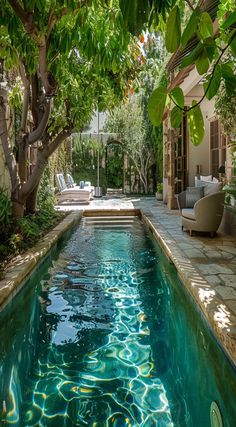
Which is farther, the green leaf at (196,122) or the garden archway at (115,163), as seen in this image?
the garden archway at (115,163)

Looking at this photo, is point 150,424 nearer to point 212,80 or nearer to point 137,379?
point 137,379

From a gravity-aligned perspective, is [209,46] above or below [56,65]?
below

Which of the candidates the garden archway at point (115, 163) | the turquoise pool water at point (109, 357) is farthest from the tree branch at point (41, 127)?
the garden archway at point (115, 163)

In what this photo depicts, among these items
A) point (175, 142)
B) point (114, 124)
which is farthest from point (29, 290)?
point (114, 124)

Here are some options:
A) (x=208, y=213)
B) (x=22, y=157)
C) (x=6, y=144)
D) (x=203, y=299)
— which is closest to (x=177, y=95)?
(x=203, y=299)

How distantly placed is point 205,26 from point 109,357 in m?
2.86

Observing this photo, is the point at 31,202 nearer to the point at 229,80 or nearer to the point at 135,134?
the point at 229,80

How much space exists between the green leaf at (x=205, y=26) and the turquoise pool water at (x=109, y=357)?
2.22 m

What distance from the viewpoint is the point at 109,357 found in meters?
3.31

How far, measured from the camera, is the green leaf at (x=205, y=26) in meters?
1.06

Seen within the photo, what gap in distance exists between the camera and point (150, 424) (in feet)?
7.98

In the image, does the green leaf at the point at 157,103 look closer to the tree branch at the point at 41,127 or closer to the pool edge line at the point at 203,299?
the pool edge line at the point at 203,299

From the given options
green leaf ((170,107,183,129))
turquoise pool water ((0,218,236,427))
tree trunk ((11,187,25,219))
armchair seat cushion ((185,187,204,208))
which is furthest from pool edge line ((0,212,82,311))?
green leaf ((170,107,183,129))

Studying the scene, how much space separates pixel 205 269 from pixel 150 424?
285cm
